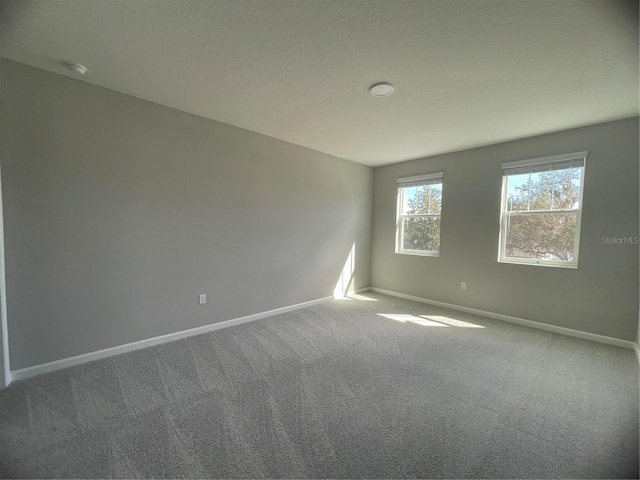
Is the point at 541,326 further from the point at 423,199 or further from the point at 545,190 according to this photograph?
the point at 423,199

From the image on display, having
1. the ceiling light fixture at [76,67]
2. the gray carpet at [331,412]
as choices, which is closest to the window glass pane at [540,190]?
the gray carpet at [331,412]

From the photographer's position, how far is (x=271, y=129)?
10.4ft

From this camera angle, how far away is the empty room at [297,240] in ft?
4.76

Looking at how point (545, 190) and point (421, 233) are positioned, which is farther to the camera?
point (421, 233)

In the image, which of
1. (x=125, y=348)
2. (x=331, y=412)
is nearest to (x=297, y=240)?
(x=125, y=348)

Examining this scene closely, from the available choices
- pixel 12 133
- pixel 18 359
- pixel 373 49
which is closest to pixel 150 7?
pixel 373 49

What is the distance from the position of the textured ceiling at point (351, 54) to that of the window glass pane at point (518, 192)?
744mm

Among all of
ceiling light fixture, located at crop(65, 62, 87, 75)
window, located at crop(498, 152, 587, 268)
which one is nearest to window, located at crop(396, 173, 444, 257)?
window, located at crop(498, 152, 587, 268)

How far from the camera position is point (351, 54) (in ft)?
5.92

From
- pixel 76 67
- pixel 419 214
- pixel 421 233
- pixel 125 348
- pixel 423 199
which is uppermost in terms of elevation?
pixel 76 67

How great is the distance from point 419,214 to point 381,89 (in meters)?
2.67

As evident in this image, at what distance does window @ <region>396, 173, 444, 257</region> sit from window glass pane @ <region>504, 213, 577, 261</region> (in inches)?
39.5

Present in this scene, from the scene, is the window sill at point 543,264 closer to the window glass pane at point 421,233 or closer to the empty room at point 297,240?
the empty room at point 297,240

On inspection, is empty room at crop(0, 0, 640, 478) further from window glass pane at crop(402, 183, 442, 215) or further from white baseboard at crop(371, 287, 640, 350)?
window glass pane at crop(402, 183, 442, 215)
